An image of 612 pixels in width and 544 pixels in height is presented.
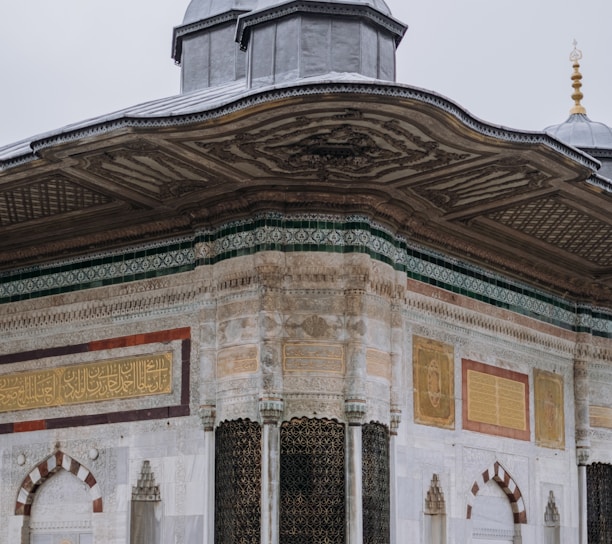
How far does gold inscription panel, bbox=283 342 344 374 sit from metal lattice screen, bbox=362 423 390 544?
0.44m

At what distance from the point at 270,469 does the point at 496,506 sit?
7.92 ft

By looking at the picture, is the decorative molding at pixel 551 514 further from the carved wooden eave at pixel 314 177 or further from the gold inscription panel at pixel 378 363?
the gold inscription panel at pixel 378 363

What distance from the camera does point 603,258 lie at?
33.2 ft

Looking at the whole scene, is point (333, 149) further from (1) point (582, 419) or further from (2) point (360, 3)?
(1) point (582, 419)

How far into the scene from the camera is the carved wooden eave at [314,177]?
23.5ft

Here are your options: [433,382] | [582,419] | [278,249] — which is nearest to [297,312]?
[278,249]

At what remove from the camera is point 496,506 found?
30.9 feet

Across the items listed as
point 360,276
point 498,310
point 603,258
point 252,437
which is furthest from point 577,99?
point 252,437

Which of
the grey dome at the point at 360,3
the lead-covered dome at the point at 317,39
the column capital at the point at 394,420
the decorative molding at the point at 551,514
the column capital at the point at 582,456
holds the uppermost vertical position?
the grey dome at the point at 360,3

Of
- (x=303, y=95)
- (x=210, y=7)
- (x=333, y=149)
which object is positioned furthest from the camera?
(x=210, y=7)

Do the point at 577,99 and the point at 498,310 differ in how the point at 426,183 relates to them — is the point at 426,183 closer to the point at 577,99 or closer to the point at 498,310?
the point at 498,310

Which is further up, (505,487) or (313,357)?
(313,357)

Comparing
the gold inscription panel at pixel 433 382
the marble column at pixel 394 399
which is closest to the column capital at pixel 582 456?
the gold inscription panel at pixel 433 382

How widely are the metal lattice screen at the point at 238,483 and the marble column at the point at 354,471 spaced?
547 mm
